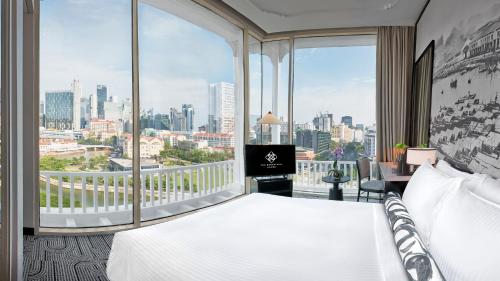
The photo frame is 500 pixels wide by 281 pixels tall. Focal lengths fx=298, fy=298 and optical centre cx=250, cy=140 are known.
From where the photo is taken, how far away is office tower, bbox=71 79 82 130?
126 inches

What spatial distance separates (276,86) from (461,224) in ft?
14.3

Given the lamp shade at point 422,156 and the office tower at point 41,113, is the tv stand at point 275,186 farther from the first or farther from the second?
the office tower at point 41,113

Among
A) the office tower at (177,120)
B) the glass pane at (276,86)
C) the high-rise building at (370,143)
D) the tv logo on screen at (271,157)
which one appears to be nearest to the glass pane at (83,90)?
the office tower at (177,120)

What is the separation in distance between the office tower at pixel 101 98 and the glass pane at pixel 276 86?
2729mm

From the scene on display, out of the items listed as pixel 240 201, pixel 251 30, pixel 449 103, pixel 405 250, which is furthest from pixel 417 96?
pixel 405 250

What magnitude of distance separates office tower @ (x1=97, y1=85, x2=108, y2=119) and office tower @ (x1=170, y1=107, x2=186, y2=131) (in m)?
0.87

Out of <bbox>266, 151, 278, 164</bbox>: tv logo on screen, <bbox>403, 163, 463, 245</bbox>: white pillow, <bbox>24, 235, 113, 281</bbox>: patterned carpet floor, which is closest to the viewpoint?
<bbox>403, 163, 463, 245</bbox>: white pillow

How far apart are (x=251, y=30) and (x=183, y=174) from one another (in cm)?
250

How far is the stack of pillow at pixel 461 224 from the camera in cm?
88

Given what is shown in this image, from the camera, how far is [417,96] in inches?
154

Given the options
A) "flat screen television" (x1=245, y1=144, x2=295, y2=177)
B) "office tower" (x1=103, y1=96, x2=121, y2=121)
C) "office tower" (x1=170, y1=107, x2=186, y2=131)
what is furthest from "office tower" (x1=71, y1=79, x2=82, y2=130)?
"flat screen television" (x1=245, y1=144, x2=295, y2=177)

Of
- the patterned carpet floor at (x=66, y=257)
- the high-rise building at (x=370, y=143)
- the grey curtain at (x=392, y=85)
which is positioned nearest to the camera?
the patterned carpet floor at (x=66, y=257)

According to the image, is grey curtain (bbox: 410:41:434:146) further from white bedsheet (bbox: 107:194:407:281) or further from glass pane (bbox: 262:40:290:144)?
glass pane (bbox: 262:40:290:144)

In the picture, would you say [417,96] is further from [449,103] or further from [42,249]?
[42,249]
